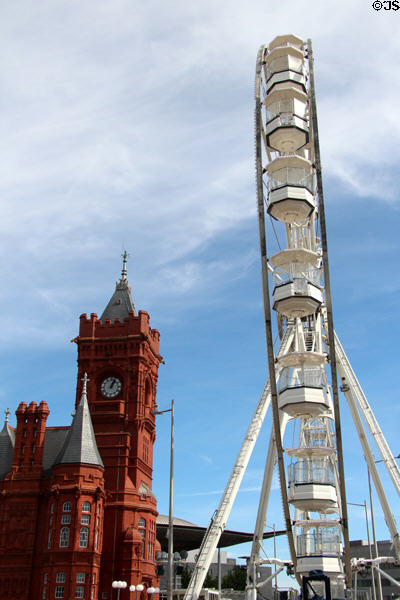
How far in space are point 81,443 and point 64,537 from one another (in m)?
8.73

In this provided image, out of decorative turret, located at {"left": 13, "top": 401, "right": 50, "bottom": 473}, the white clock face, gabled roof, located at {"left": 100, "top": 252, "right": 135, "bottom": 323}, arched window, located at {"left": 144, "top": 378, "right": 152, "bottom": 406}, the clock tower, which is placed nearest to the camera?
the clock tower

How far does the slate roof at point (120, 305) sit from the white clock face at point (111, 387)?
7.27m

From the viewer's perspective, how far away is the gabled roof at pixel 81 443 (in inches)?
Answer: 2525

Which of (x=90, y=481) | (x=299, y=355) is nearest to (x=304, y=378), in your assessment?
(x=299, y=355)

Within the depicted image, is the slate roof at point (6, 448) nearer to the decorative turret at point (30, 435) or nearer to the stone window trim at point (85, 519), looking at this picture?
the decorative turret at point (30, 435)

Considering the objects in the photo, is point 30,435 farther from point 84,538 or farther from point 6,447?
point 84,538

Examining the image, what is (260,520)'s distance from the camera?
52500 millimetres

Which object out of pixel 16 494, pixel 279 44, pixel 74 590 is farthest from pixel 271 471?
pixel 279 44

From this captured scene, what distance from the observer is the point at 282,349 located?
177 ft

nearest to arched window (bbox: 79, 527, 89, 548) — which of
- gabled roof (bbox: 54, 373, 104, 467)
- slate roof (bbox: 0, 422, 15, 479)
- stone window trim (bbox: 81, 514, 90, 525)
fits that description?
stone window trim (bbox: 81, 514, 90, 525)

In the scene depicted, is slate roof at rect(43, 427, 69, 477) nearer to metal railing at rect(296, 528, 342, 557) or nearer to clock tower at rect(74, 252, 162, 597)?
clock tower at rect(74, 252, 162, 597)

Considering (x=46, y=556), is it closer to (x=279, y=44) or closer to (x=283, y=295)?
(x=283, y=295)

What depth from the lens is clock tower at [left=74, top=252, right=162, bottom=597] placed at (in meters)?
65.3

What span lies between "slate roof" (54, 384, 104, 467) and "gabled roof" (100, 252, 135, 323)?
12.2 meters
